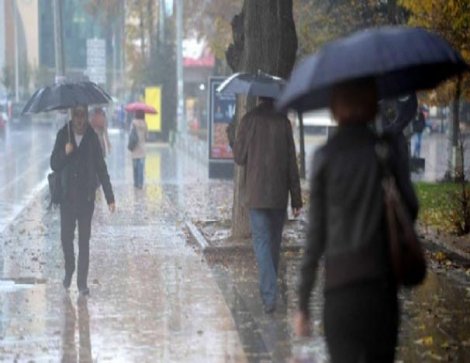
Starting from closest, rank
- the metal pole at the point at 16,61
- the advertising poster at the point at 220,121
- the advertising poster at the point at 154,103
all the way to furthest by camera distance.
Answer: the advertising poster at the point at 220,121 < the advertising poster at the point at 154,103 < the metal pole at the point at 16,61

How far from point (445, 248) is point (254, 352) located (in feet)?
19.2

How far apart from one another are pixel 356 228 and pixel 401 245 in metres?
0.20

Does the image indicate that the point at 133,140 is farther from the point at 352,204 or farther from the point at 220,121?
the point at 352,204

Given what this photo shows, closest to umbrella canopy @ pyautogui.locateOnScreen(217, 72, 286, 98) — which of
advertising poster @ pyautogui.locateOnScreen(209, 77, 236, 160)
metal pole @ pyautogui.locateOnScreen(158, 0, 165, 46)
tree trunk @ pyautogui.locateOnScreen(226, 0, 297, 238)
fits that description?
tree trunk @ pyautogui.locateOnScreen(226, 0, 297, 238)

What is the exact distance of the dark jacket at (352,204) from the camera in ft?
17.0

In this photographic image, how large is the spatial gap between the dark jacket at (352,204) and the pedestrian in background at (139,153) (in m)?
20.5

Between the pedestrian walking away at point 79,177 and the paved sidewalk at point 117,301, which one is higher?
the pedestrian walking away at point 79,177

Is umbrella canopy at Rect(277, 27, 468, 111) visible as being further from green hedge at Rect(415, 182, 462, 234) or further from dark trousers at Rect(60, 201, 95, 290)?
green hedge at Rect(415, 182, 462, 234)

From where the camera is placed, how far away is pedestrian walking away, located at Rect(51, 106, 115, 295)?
11820 millimetres

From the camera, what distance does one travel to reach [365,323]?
5.13 metres

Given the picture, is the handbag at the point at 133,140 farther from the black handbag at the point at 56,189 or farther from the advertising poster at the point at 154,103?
the advertising poster at the point at 154,103

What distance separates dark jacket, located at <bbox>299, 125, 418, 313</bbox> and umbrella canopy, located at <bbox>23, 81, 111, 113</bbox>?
6.98m

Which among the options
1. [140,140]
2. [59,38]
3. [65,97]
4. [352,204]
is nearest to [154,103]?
[59,38]

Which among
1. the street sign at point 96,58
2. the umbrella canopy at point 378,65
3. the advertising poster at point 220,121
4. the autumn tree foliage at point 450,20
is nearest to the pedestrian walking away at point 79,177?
the autumn tree foliage at point 450,20
